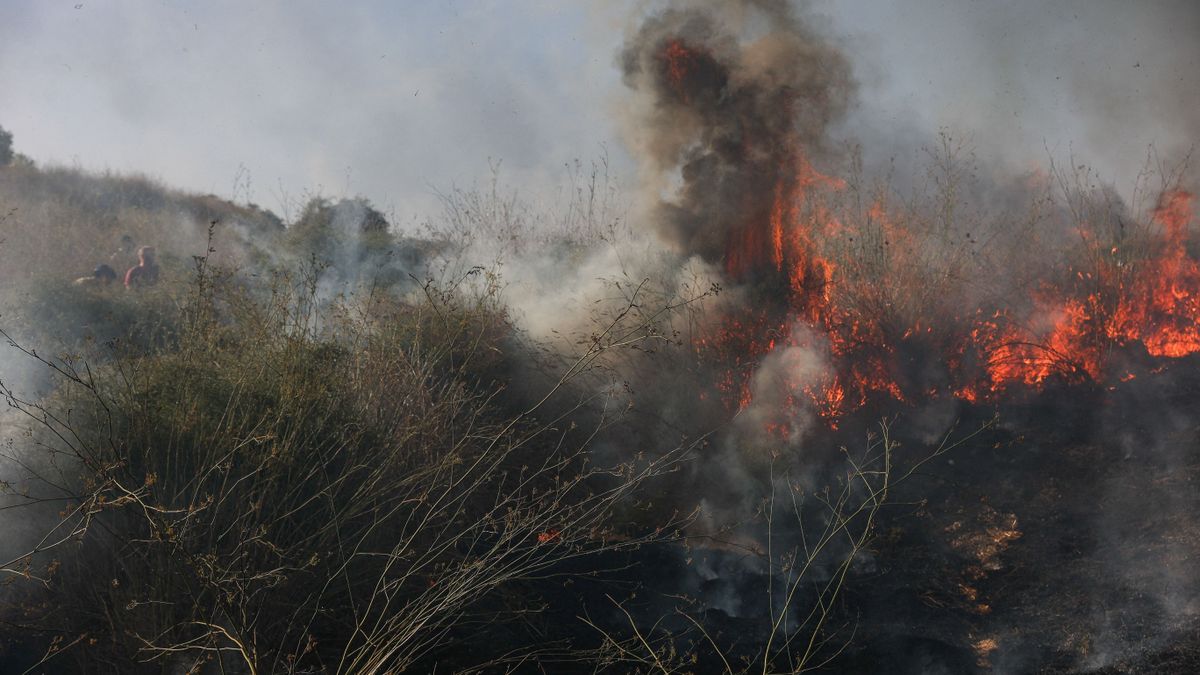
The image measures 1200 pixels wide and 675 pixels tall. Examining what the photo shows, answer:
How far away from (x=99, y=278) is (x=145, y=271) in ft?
1.97

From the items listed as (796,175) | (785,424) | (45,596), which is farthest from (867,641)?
(796,175)

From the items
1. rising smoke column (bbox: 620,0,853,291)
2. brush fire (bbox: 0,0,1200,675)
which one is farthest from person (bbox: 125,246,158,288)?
rising smoke column (bbox: 620,0,853,291)

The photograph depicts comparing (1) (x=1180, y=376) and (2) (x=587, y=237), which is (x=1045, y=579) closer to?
(1) (x=1180, y=376)

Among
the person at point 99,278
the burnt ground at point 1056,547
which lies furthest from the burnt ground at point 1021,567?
the person at point 99,278

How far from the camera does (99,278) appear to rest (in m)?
12.0

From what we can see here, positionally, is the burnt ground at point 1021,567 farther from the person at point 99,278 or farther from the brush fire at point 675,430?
the person at point 99,278

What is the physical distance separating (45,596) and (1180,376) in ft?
30.9

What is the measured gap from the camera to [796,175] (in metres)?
9.43

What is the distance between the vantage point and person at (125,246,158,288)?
11953mm

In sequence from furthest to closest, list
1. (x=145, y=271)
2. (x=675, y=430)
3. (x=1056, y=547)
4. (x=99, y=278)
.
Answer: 1. (x=145, y=271)
2. (x=99, y=278)
3. (x=675, y=430)
4. (x=1056, y=547)

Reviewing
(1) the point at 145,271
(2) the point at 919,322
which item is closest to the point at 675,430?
(2) the point at 919,322

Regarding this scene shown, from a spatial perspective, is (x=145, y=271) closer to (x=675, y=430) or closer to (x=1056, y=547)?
(x=675, y=430)

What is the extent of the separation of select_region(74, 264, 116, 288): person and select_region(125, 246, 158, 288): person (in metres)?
0.28

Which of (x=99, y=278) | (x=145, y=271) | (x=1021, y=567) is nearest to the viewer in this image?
(x=1021, y=567)
